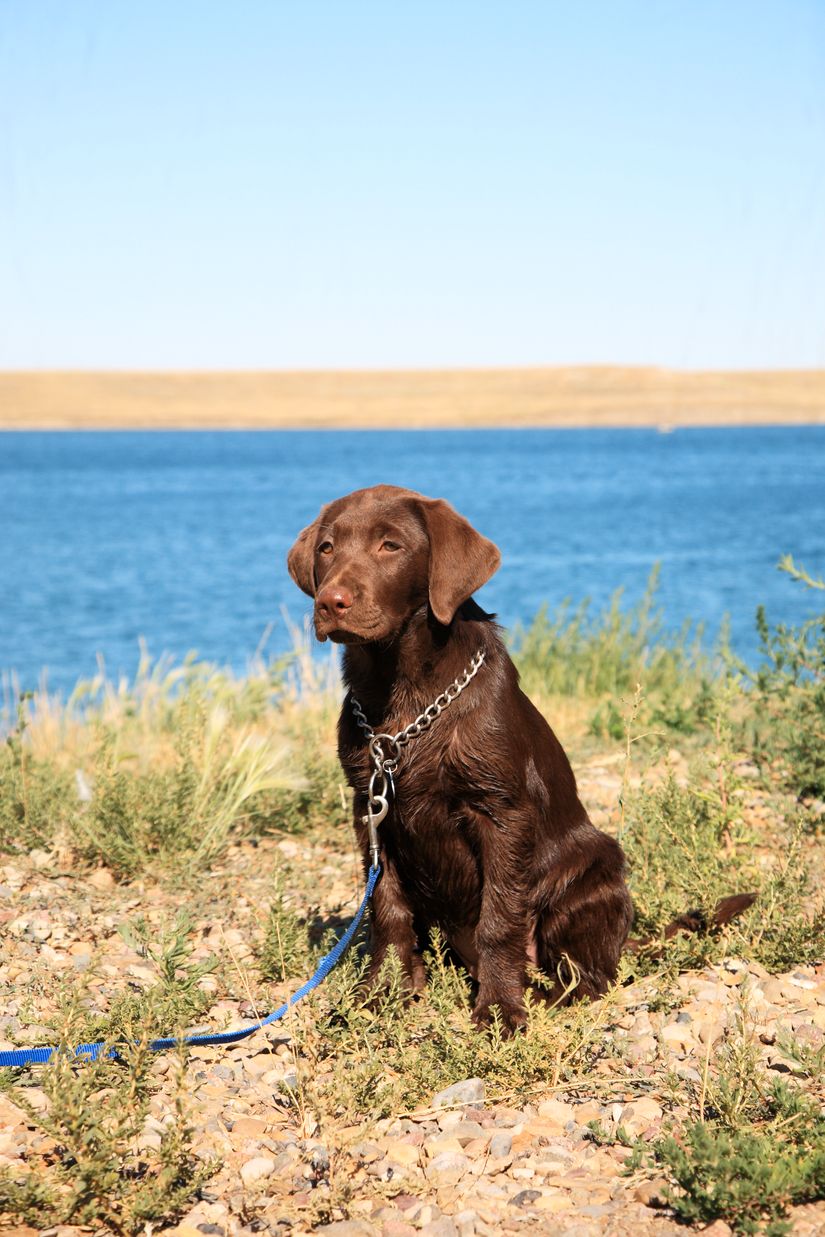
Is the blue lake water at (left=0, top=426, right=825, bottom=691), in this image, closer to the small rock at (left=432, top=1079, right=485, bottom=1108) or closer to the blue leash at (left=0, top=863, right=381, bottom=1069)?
the blue leash at (left=0, top=863, right=381, bottom=1069)

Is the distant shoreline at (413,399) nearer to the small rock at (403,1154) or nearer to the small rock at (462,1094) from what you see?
the small rock at (462,1094)

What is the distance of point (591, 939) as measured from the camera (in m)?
4.18

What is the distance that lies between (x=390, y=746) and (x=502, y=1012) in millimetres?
951

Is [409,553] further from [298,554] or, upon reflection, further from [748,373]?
[748,373]

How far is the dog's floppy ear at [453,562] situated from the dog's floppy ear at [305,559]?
44 cm

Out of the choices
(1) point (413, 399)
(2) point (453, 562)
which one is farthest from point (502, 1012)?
(1) point (413, 399)

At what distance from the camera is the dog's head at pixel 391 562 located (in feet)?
12.3

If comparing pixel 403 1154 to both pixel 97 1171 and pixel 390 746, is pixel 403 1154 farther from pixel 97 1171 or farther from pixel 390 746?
pixel 390 746

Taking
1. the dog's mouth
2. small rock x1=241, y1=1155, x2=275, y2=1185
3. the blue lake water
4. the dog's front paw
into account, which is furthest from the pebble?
the blue lake water

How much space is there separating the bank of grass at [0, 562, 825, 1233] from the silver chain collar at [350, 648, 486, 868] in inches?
16.2

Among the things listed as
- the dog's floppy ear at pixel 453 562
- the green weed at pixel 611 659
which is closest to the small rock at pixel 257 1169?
the dog's floppy ear at pixel 453 562

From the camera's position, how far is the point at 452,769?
3.89 m

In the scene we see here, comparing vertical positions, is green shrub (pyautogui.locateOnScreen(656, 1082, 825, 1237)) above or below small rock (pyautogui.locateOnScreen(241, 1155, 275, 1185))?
above

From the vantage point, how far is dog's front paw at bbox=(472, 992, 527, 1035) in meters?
3.85
